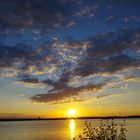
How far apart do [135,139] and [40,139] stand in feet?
75.5

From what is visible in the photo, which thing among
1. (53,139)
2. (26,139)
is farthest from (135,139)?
(26,139)

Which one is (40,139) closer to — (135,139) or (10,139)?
(10,139)

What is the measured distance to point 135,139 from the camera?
52.6 metres

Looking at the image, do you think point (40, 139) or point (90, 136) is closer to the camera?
point (90, 136)

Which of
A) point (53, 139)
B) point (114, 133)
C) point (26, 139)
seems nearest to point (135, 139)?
point (53, 139)

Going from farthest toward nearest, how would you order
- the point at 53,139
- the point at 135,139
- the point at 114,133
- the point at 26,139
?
the point at 26,139, the point at 53,139, the point at 135,139, the point at 114,133

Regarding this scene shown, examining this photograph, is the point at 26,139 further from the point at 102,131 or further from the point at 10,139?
the point at 102,131

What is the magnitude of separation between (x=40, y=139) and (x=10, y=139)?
308 inches

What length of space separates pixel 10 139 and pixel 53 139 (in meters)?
11.5

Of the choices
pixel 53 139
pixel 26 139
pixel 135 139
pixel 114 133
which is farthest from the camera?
pixel 26 139

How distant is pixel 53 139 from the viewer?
62.4 m

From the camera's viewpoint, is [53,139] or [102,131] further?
[53,139]

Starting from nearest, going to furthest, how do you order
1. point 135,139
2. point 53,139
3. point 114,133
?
point 114,133 < point 135,139 < point 53,139

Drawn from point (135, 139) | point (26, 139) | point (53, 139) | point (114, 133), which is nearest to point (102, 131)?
point (114, 133)
